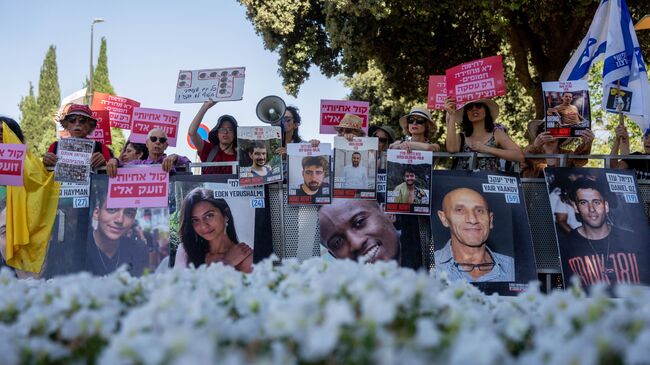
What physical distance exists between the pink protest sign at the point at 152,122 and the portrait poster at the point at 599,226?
403 cm

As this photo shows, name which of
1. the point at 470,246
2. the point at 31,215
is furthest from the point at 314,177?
the point at 31,215

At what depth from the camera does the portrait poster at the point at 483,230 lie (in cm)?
613

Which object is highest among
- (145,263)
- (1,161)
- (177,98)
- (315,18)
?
(315,18)

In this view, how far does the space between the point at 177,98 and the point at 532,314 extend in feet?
18.5

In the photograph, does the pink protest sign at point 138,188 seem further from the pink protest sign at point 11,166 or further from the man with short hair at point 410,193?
the man with short hair at point 410,193

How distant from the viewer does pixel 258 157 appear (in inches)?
255

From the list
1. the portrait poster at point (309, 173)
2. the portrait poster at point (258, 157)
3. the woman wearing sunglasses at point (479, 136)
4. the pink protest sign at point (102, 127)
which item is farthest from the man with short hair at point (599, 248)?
the pink protest sign at point (102, 127)

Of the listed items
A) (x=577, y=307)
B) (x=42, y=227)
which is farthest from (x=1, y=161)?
(x=577, y=307)

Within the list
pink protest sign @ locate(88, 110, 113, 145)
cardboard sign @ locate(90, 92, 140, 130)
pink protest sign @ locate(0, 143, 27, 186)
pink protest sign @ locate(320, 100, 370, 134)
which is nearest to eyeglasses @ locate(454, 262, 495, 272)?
pink protest sign @ locate(320, 100, 370, 134)

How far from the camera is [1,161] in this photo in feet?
22.2

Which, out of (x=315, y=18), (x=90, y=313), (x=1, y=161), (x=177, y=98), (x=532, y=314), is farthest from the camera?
(x=315, y=18)

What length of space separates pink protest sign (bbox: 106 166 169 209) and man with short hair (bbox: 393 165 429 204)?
6.91ft

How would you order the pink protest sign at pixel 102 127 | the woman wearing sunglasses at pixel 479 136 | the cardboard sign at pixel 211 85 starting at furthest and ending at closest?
the pink protest sign at pixel 102 127 → the cardboard sign at pixel 211 85 → the woman wearing sunglasses at pixel 479 136

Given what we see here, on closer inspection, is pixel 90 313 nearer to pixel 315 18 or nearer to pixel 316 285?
pixel 316 285
